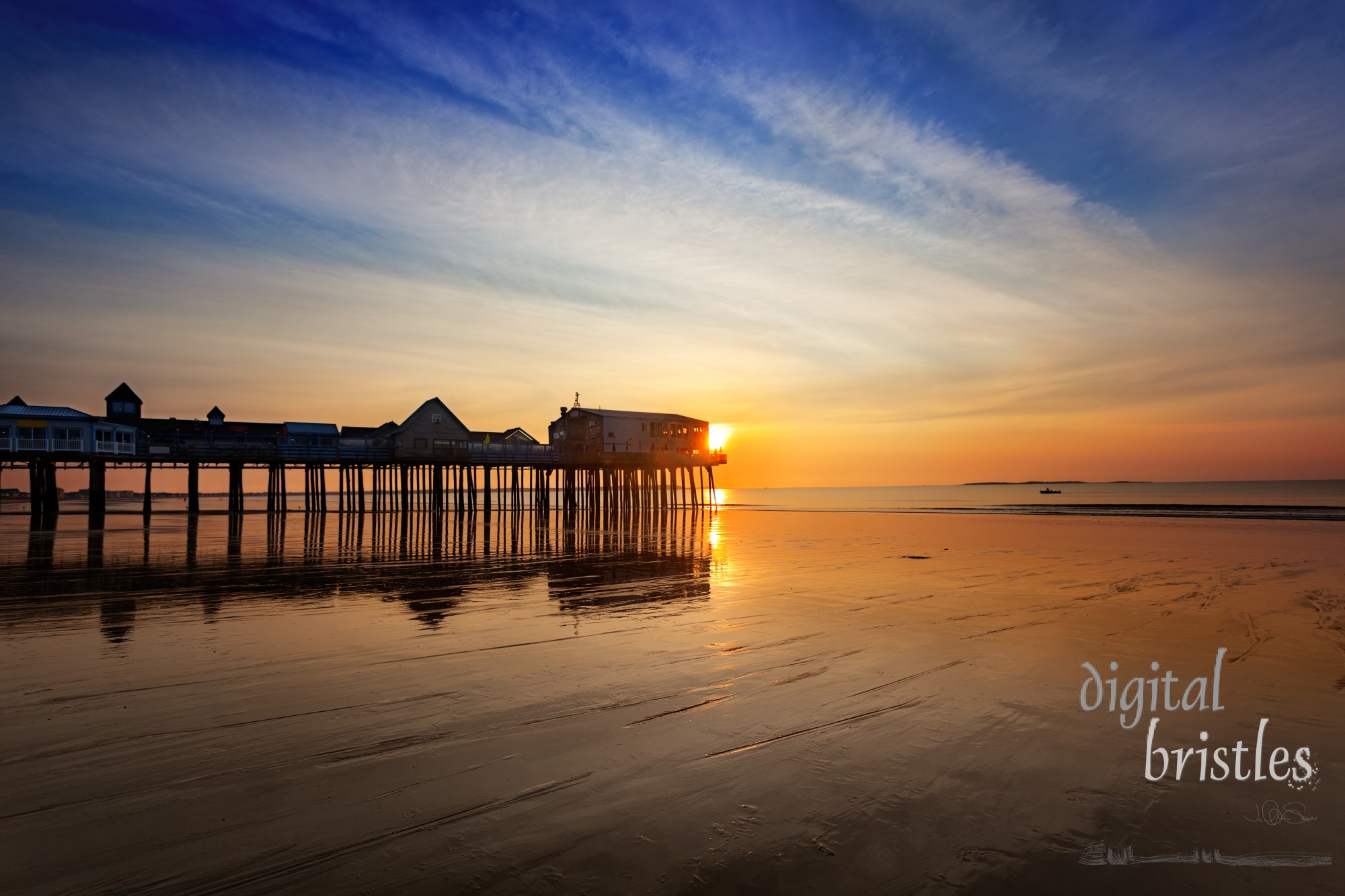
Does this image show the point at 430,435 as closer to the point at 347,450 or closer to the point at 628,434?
the point at 347,450

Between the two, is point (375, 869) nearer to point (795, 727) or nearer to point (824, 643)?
point (795, 727)

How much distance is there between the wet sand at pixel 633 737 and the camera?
13.5ft

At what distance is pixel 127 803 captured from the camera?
15.4 feet

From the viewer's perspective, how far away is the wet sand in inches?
162

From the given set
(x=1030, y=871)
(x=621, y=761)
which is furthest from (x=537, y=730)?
(x=1030, y=871)

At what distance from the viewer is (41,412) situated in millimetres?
40781

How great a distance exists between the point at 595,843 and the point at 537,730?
2105mm
